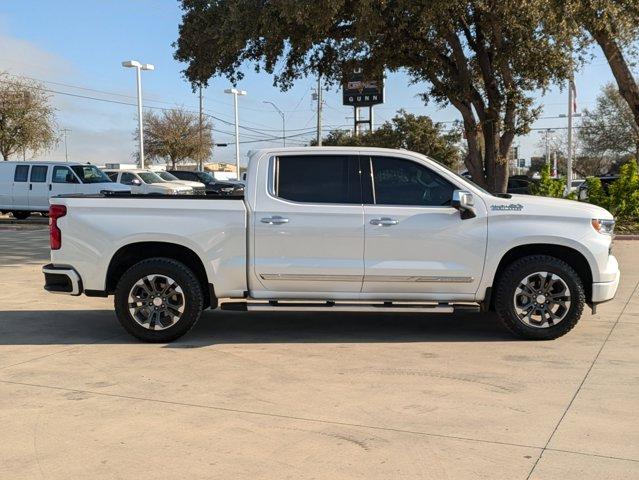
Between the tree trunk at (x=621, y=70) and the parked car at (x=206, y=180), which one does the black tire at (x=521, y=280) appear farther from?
the parked car at (x=206, y=180)

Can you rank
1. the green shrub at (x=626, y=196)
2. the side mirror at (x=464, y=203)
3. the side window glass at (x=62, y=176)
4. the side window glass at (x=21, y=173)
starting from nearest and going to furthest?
the side mirror at (x=464, y=203), the green shrub at (x=626, y=196), the side window glass at (x=62, y=176), the side window glass at (x=21, y=173)

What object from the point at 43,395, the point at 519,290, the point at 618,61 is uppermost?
the point at 618,61

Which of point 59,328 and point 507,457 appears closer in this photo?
point 507,457

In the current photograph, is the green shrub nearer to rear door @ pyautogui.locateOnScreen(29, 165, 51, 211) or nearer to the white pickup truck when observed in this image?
the white pickup truck

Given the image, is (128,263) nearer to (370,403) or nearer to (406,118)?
(370,403)

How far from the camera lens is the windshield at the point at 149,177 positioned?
2489 centimetres

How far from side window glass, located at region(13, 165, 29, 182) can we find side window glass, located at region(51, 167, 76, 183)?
3.71ft

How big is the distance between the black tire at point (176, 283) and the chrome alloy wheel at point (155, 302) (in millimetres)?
32

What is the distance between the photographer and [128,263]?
6988 millimetres

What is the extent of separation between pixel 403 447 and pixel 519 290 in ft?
9.63

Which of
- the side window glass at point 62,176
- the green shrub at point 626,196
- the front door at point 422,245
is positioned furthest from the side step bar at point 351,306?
the side window glass at point 62,176

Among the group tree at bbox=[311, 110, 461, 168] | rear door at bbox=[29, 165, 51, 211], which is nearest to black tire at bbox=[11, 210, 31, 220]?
rear door at bbox=[29, 165, 51, 211]

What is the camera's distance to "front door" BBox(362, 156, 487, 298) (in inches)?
254

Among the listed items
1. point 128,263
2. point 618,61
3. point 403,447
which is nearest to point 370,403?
point 403,447
